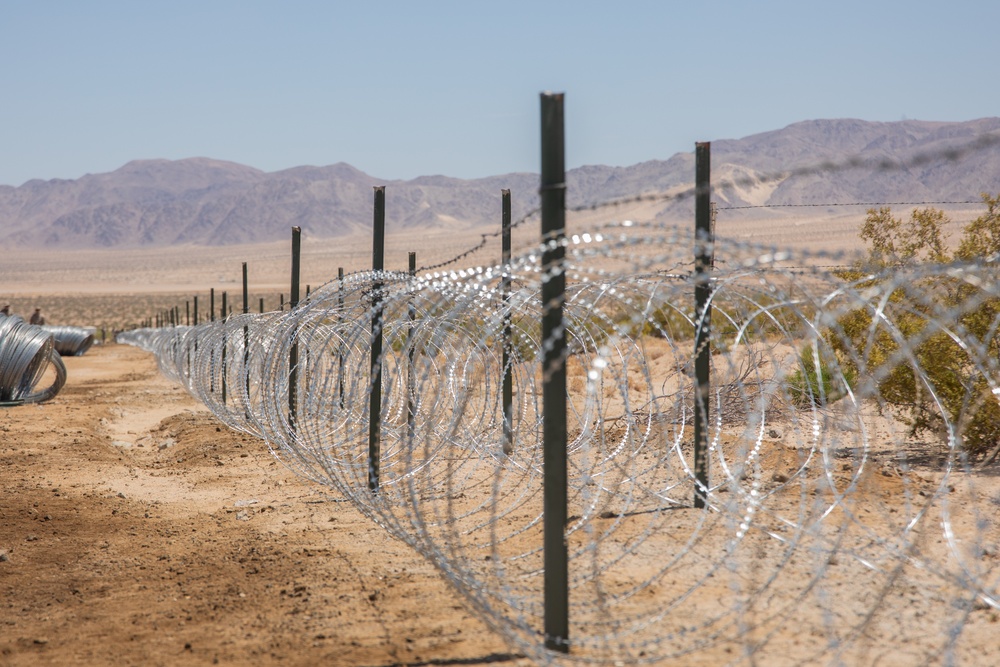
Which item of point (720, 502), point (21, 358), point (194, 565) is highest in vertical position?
point (720, 502)

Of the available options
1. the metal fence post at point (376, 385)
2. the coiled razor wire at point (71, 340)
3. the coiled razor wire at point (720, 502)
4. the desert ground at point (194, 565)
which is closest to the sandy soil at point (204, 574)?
the desert ground at point (194, 565)

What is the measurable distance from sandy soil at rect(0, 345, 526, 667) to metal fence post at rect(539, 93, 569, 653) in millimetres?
438

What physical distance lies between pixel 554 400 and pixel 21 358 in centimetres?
1595

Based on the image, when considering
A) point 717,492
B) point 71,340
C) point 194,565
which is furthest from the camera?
point 71,340

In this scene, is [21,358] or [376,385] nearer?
[376,385]

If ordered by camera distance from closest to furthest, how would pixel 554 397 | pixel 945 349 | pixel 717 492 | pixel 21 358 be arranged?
pixel 554 397, pixel 717 492, pixel 945 349, pixel 21 358

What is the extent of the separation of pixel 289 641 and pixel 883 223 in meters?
9.27

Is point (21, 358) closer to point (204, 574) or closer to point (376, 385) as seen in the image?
point (376, 385)

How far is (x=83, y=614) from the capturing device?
616cm

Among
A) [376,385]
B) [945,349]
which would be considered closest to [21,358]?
[376,385]

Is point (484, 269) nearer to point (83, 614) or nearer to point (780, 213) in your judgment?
point (83, 614)

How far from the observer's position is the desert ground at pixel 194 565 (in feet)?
17.9

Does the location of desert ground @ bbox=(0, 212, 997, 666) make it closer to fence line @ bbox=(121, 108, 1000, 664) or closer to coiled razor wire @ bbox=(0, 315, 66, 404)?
fence line @ bbox=(121, 108, 1000, 664)

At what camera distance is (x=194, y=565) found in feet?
23.4
